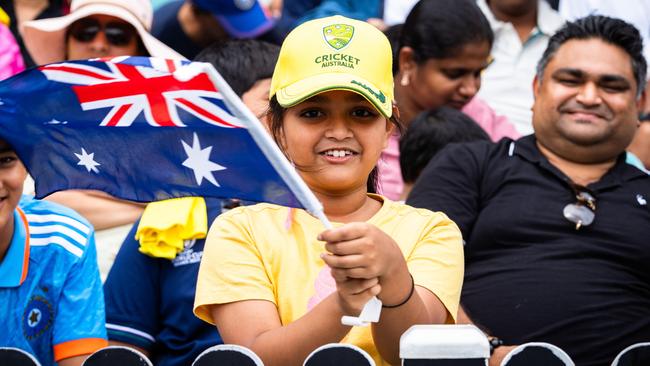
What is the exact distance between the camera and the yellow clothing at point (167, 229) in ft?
14.0

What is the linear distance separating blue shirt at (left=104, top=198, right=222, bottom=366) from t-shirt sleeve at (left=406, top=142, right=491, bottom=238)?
34.4 inches

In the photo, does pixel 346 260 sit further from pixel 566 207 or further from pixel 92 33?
pixel 92 33

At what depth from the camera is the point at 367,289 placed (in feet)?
8.74

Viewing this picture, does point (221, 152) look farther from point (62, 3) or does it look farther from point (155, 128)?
point (62, 3)

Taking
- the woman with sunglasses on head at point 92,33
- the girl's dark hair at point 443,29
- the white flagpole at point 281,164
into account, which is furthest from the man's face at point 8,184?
the girl's dark hair at point 443,29

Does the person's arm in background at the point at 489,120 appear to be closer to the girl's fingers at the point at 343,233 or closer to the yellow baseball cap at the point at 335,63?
the yellow baseball cap at the point at 335,63

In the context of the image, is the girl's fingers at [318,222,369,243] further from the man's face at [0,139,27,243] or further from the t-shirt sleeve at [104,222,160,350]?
the t-shirt sleeve at [104,222,160,350]

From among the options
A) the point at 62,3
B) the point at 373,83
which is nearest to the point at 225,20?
the point at 62,3

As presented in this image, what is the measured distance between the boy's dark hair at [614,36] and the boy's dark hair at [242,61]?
1.15 meters

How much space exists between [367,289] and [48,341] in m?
1.57

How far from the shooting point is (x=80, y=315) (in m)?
3.86

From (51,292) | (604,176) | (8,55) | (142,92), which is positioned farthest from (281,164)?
(8,55)

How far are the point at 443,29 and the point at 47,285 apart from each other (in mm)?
2889

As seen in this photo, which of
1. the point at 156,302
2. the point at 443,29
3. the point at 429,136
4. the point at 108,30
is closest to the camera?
the point at 156,302
